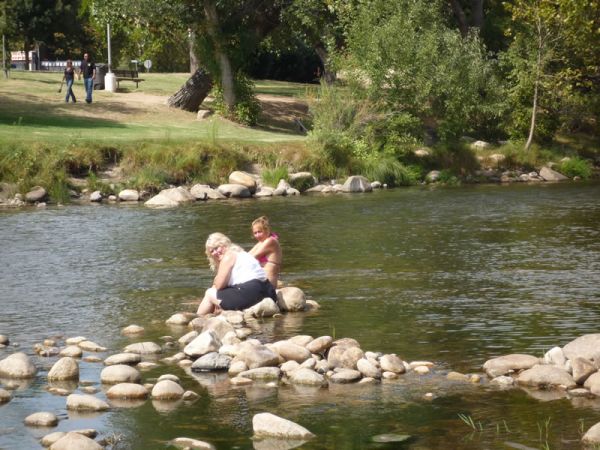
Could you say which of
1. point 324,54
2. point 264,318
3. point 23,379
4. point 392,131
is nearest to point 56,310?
point 264,318

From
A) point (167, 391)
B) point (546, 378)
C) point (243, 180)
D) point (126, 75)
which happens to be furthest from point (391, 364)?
point (126, 75)

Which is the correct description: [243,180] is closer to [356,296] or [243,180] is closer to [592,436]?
[356,296]

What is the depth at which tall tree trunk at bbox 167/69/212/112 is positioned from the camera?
52.8 m

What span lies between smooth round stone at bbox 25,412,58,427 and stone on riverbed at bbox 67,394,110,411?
1.51 ft

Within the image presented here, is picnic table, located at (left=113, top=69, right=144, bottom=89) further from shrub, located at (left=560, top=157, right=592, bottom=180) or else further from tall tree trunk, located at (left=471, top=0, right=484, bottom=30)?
shrub, located at (left=560, top=157, right=592, bottom=180)

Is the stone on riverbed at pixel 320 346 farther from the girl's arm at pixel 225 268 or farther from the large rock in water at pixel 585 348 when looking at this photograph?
the girl's arm at pixel 225 268

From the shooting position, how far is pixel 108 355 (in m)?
14.9

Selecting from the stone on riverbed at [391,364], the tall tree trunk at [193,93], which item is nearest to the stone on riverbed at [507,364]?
the stone on riverbed at [391,364]

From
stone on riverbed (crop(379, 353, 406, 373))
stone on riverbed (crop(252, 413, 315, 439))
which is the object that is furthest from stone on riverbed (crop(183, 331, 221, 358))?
stone on riverbed (crop(252, 413, 315, 439))

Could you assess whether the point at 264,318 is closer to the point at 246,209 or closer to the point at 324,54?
the point at 246,209

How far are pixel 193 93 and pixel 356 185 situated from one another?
14697mm

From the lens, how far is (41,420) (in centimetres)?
1159

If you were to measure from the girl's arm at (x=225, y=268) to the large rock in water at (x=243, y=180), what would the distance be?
72.5ft

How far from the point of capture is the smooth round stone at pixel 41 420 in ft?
37.9
